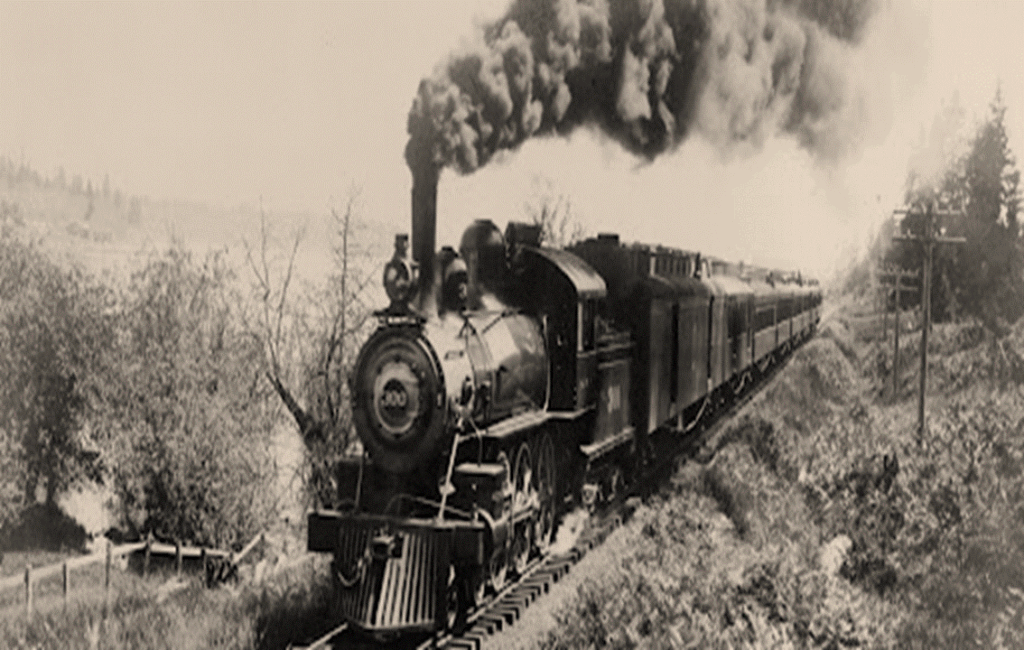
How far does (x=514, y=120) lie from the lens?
10805 mm

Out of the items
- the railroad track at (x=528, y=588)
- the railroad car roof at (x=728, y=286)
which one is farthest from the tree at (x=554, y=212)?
the railroad track at (x=528, y=588)

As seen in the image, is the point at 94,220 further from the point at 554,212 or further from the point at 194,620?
the point at 194,620

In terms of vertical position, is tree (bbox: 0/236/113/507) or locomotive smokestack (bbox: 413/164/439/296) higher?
locomotive smokestack (bbox: 413/164/439/296)

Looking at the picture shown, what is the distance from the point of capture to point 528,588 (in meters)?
9.65

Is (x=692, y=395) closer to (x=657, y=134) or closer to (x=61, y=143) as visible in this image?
(x=657, y=134)

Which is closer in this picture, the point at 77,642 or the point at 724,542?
the point at 77,642

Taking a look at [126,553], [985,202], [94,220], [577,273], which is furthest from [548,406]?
[94,220]

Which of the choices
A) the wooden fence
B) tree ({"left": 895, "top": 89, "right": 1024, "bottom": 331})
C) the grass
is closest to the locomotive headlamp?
the grass

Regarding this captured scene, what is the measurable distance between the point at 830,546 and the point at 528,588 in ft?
11.7

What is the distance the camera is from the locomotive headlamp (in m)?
8.48

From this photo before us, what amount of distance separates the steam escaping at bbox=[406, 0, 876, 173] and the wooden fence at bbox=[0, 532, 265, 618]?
6.93 m

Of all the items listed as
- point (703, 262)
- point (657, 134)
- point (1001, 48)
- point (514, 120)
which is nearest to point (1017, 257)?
point (703, 262)

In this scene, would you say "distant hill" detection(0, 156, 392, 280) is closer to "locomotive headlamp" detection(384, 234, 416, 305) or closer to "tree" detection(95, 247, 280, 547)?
"tree" detection(95, 247, 280, 547)

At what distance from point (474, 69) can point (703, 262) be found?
9.59m
